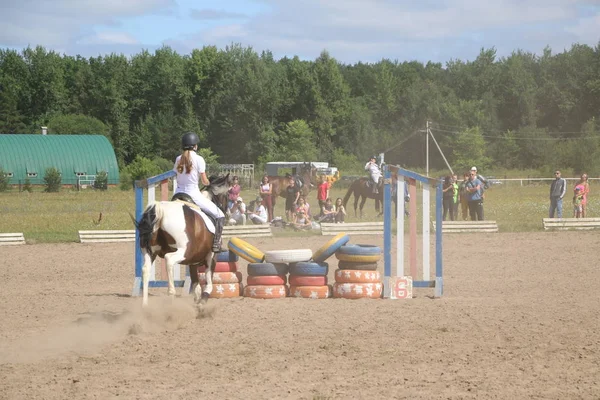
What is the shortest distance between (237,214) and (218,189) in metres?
14.1

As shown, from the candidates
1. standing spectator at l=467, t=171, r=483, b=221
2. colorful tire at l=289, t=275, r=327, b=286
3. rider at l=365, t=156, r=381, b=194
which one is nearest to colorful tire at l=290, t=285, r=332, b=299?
colorful tire at l=289, t=275, r=327, b=286

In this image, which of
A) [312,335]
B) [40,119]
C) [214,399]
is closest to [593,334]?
[312,335]

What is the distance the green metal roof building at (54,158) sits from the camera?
195 ft

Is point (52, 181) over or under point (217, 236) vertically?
over

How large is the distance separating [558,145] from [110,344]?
237ft

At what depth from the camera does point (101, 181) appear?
56938 millimetres

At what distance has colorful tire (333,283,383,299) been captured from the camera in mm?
11914

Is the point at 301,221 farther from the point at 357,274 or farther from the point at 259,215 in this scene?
the point at 357,274

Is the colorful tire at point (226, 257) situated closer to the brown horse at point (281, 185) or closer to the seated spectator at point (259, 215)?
the seated spectator at point (259, 215)

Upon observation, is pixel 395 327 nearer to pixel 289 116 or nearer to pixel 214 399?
pixel 214 399

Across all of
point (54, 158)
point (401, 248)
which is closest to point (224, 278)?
point (401, 248)

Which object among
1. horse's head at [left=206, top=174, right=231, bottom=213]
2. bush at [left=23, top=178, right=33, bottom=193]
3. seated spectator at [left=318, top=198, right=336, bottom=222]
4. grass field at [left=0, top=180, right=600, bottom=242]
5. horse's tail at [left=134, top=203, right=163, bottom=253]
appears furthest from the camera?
bush at [left=23, top=178, right=33, bottom=193]

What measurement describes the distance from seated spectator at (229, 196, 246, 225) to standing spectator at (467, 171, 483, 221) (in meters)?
7.06

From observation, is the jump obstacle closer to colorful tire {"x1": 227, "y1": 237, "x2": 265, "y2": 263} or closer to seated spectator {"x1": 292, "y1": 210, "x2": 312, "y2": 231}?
colorful tire {"x1": 227, "y1": 237, "x2": 265, "y2": 263}
